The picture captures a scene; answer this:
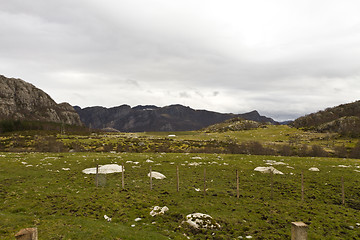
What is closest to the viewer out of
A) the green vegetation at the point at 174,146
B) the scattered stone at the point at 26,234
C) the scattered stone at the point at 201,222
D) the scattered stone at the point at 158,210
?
the scattered stone at the point at 26,234

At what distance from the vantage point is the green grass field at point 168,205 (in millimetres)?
17609

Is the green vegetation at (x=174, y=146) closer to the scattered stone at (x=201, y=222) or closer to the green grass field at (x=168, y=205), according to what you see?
the green grass field at (x=168, y=205)

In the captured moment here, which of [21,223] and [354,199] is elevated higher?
[21,223]

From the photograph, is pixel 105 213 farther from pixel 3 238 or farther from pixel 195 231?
pixel 195 231

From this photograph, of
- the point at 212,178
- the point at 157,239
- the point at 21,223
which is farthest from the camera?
the point at 212,178

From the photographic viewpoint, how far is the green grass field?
17609 mm

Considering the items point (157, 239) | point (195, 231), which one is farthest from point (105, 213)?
point (195, 231)

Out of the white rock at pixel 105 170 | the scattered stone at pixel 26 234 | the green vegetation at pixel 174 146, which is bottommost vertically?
the green vegetation at pixel 174 146

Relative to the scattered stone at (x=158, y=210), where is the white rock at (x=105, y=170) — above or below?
above

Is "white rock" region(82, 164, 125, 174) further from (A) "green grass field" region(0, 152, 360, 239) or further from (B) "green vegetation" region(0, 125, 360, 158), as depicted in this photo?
(B) "green vegetation" region(0, 125, 360, 158)

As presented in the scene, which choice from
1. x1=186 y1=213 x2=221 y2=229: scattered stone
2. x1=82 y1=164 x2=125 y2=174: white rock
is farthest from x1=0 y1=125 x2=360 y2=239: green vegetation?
x1=82 y1=164 x2=125 y2=174: white rock

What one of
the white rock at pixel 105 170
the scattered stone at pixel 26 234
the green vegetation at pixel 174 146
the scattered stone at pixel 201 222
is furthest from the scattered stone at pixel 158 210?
the green vegetation at pixel 174 146

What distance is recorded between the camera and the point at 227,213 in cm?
2212

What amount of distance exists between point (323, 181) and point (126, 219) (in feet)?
119
